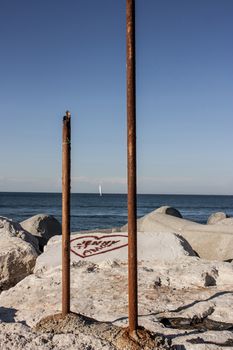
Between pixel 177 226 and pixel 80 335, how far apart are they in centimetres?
836

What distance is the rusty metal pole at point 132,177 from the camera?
3576 millimetres

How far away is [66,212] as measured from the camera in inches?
162

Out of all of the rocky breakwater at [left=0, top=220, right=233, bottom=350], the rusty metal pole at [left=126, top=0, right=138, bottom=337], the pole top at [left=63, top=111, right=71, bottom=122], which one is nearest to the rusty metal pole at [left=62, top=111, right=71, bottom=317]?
the pole top at [left=63, top=111, right=71, bottom=122]

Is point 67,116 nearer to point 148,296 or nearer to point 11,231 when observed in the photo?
point 148,296

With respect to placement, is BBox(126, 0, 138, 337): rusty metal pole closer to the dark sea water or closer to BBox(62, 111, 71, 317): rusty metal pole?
BBox(62, 111, 71, 317): rusty metal pole

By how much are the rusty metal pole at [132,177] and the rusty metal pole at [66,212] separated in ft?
2.49

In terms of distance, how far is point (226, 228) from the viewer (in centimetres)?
1032

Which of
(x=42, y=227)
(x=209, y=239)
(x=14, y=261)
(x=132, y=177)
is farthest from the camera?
(x=42, y=227)

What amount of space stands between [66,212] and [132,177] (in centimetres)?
85

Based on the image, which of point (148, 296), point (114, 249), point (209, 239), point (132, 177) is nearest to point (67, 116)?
point (132, 177)

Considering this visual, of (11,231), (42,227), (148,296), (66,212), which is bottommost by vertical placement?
(148,296)

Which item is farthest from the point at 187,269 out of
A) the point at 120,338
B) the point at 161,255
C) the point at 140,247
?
the point at 120,338

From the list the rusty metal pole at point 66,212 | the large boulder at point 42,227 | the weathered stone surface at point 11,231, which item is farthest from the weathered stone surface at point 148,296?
the large boulder at point 42,227

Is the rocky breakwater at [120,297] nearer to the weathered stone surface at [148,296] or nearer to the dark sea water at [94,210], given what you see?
the weathered stone surface at [148,296]
